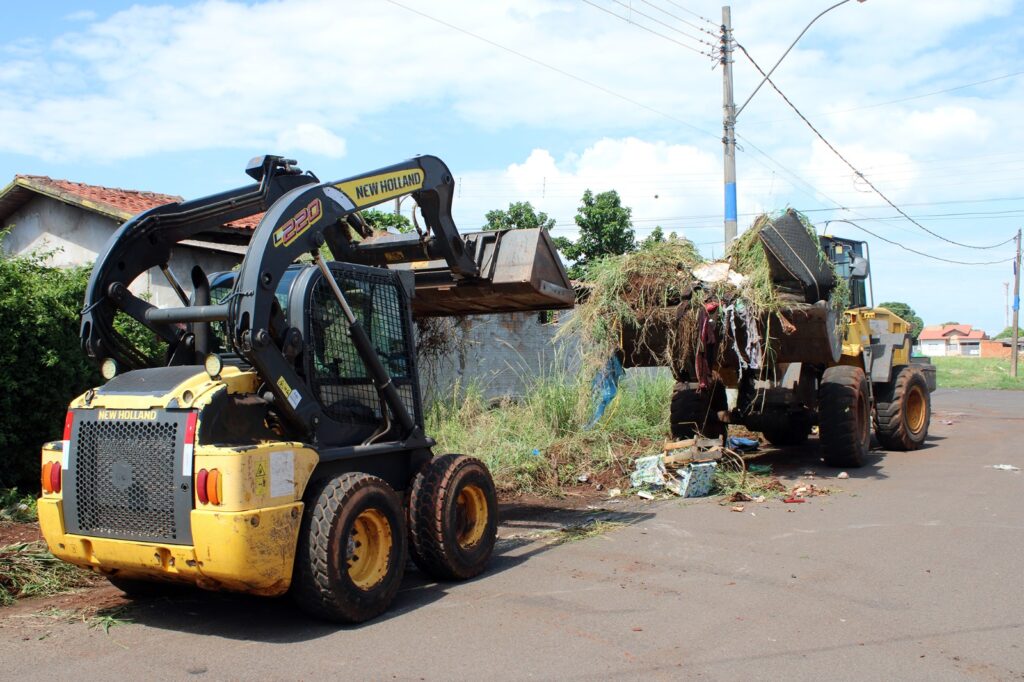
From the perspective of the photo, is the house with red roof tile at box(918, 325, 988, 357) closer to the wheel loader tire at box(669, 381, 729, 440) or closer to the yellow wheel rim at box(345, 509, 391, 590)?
the wheel loader tire at box(669, 381, 729, 440)

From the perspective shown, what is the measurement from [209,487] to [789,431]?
36.2ft

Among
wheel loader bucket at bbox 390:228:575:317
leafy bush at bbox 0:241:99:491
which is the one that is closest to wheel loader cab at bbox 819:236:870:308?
wheel loader bucket at bbox 390:228:575:317

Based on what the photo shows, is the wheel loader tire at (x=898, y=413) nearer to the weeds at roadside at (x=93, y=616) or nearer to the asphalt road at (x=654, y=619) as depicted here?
the asphalt road at (x=654, y=619)

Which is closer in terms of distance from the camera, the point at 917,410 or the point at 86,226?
the point at 917,410

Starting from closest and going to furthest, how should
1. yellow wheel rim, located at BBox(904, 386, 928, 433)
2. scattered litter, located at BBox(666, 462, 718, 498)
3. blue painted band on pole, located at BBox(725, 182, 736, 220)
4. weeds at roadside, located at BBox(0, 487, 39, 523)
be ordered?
weeds at roadside, located at BBox(0, 487, 39, 523), scattered litter, located at BBox(666, 462, 718, 498), yellow wheel rim, located at BBox(904, 386, 928, 433), blue painted band on pole, located at BBox(725, 182, 736, 220)

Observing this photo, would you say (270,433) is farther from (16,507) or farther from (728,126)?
(728,126)

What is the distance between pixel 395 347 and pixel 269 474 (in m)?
1.82

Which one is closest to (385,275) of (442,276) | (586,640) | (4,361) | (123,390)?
(442,276)

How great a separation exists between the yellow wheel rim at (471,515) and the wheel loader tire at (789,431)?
7359mm

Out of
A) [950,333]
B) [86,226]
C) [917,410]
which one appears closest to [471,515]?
[917,410]

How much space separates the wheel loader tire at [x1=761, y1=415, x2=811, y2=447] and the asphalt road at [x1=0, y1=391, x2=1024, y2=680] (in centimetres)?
491

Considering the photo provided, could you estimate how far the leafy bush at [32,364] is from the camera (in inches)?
338

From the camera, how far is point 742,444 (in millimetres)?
14078

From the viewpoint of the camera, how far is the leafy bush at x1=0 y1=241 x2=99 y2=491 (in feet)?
28.1
